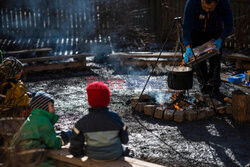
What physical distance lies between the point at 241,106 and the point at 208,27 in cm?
191

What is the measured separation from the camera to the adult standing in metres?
5.93

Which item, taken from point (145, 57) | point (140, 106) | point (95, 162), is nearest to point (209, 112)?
point (140, 106)

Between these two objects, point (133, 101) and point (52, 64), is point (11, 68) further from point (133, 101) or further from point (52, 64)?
point (52, 64)

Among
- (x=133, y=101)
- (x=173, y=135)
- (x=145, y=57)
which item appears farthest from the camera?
(x=145, y=57)

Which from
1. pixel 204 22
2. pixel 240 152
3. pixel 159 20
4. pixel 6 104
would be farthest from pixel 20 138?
pixel 159 20

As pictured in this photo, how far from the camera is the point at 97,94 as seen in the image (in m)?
3.12

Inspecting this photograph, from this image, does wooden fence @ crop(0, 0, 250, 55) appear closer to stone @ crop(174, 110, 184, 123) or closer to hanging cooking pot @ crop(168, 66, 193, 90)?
hanging cooking pot @ crop(168, 66, 193, 90)

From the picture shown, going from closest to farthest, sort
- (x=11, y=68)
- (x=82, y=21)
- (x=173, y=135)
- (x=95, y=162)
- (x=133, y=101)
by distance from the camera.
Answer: (x=95, y=162)
(x=11, y=68)
(x=173, y=135)
(x=133, y=101)
(x=82, y=21)

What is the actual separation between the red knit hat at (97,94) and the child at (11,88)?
6.51 feet

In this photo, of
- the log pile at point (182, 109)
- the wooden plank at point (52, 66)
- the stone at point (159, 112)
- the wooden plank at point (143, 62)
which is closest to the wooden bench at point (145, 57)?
the wooden plank at point (143, 62)

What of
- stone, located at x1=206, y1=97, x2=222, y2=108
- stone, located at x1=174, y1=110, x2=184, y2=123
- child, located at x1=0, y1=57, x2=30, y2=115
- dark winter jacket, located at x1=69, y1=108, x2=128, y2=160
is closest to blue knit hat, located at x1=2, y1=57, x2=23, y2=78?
child, located at x1=0, y1=57, x2=30, y2=115

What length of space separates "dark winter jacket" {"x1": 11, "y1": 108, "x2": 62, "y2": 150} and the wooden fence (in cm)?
1050

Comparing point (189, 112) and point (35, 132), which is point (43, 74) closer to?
point (189, 112)

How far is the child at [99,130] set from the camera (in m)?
3.14
